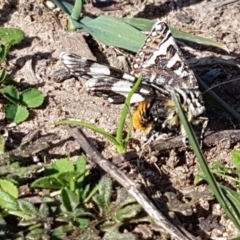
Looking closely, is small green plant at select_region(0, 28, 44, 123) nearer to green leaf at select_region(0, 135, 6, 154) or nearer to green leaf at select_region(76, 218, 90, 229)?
→ green leaf at select_region(0, 135, 6, 154)

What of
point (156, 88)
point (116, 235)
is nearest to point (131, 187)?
point (116, 235)

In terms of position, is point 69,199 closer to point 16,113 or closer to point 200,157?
point 200,157

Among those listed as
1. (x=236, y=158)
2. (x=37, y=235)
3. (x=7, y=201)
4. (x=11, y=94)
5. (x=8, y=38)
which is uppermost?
(x=8, y=38)

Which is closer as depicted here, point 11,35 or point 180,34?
point 11,35

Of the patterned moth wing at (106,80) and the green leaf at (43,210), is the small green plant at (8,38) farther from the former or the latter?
the green leaf at (43,210)

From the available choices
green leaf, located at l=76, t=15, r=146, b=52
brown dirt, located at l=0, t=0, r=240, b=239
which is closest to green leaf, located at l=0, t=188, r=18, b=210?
brown dirt, located at l=0, t=0, r=240, b=239

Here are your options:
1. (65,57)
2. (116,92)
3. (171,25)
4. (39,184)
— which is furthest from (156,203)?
(171,25)

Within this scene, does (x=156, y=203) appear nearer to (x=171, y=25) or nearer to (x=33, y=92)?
(x=33, y=92)
